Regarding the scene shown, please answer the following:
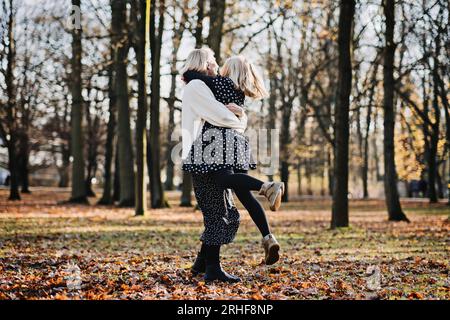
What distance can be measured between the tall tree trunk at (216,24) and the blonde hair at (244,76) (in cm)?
1377

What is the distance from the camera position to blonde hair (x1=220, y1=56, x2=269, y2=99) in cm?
597

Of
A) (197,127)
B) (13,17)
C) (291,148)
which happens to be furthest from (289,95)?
(197,127)

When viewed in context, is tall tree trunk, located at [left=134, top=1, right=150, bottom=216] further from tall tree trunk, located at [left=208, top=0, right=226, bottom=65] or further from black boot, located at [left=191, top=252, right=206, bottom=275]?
black boot, located at [left=191, top=252, right=206, bottom=275]

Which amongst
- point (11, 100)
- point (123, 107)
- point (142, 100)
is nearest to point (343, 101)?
point (142, 100)

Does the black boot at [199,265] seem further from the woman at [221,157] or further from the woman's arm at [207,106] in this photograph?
the woman's arm at [207,106]

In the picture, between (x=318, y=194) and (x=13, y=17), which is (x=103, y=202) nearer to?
(x=13, y=17)

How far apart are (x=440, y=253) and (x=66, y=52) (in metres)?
15.1

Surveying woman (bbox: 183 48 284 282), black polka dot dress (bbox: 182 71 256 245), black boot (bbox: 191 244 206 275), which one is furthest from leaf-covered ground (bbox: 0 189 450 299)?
black polka dot dress (bbox: 182 71 256 245)

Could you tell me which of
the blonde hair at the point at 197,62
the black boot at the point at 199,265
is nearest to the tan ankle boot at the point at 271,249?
the black boot at the point at 199,265

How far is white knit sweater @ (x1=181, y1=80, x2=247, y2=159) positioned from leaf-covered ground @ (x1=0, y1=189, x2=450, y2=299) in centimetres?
150

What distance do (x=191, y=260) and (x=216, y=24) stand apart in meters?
13.5

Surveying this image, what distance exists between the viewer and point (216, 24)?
20125mm

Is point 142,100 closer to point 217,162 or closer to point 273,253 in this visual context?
point 217,162
